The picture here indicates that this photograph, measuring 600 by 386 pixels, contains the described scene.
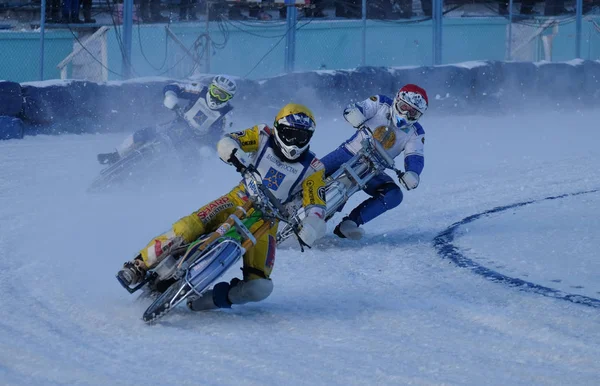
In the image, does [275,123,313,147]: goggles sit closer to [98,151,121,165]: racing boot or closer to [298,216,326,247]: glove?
[298,216,326,247]: glove

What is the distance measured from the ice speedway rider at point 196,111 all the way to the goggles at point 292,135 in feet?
17.3

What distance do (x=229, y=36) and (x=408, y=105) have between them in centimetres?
1005

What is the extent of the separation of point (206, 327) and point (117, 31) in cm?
1212

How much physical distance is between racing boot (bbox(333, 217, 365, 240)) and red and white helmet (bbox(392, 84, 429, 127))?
3.62 ft

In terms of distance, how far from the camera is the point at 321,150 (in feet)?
54.2

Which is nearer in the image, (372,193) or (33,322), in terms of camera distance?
(33,322)

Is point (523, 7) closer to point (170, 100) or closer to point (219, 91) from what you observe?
point (219, 91)

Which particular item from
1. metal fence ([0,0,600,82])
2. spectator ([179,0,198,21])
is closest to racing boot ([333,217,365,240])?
metal fence ([0,0,600,82])

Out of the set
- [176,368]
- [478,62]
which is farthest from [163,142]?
[478,62]

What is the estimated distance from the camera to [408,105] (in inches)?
414

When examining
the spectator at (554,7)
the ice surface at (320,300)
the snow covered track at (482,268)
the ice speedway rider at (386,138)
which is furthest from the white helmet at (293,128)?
the spectator at (554,7)

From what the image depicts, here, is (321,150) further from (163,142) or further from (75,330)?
(75,330)

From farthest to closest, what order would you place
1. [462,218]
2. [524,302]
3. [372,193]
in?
[462,218] < [372,193] < [524,302]

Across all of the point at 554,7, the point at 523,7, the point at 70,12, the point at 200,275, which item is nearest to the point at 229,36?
the point at 70,12
